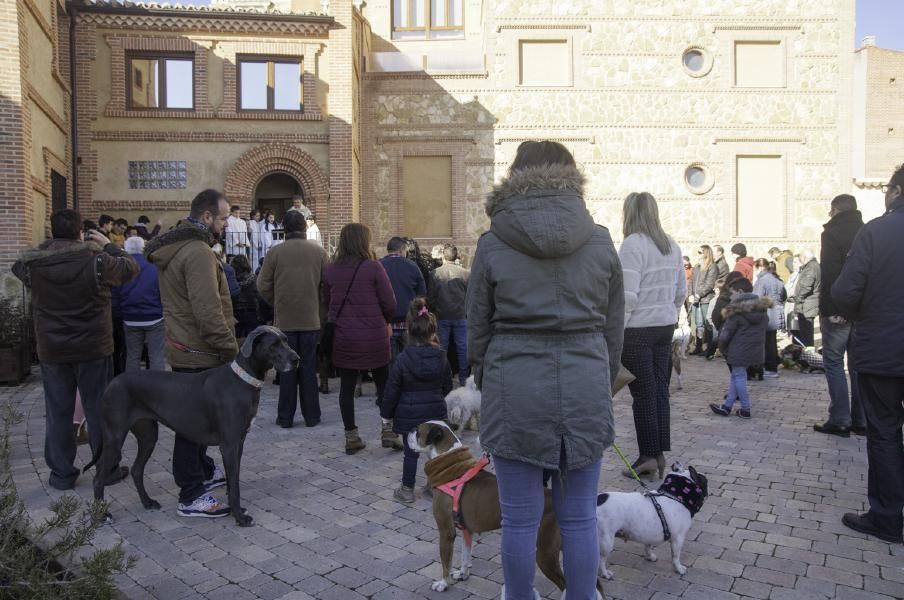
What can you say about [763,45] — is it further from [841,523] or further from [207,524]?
[207,524]

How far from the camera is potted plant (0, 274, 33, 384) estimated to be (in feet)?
34.4

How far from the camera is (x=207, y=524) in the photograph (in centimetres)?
488

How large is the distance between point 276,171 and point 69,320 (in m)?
14.7

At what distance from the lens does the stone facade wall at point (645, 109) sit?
2303 cm

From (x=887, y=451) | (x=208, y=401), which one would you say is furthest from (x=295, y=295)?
(x=887, y=451)

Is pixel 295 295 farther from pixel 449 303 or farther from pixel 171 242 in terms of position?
pixel 171 242

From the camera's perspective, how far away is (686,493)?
13.5 ft

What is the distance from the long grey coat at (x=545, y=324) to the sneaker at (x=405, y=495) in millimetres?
2664

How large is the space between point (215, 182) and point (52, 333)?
14.6 m

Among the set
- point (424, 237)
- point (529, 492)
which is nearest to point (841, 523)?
point (529, 492)

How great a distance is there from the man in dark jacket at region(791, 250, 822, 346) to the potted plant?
41.0 feet

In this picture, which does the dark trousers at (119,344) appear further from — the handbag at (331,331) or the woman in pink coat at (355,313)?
the woman in pink coat at (355,313)

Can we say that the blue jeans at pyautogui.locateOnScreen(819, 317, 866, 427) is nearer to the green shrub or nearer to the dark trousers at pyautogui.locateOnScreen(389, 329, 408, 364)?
the dark trousers at pyautogui.locateOnScreen(389, 329, 408, 364)

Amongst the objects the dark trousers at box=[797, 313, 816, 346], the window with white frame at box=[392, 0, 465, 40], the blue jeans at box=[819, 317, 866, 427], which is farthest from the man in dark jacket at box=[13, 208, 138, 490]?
the window with white frame at box=[392, 0, 465, 40]
